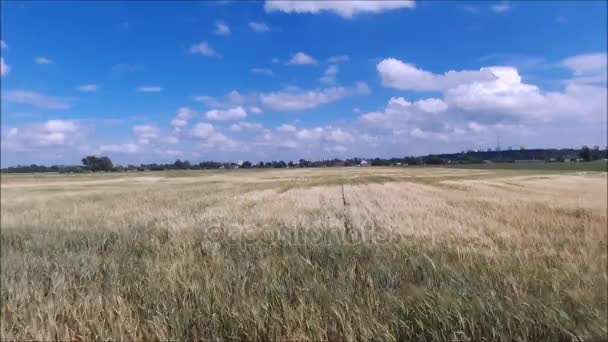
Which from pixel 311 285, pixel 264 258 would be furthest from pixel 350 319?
pixel 264 258

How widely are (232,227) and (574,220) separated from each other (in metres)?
6.80

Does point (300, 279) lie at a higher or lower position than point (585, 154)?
lower

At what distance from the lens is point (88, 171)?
20.1 ft

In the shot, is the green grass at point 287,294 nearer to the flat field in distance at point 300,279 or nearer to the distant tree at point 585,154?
the flat field in distance at point 300,279

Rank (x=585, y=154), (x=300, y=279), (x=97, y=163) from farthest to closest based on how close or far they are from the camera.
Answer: (x=585, y=154)
(x=97, y=163)
(x=300, y=279)

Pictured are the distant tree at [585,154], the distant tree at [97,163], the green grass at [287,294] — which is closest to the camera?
the green grass at [287,294]

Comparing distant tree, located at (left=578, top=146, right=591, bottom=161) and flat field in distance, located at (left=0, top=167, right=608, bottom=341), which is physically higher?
distant tree, located at (left=578, top=146, right=591, bottom=161)

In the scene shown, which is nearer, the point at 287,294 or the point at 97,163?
the point at 287,294

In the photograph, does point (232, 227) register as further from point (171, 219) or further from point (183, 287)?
point (183, 287)

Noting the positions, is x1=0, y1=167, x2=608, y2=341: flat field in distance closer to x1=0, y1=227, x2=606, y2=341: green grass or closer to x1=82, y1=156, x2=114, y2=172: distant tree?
x1=0, y1=227, x2=606, y2=341: green grass

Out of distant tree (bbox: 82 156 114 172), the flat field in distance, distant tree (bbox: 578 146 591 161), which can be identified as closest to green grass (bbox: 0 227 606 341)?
the flat field in distance

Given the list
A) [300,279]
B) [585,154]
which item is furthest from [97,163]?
[585,154]

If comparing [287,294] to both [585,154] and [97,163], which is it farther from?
[585,154]

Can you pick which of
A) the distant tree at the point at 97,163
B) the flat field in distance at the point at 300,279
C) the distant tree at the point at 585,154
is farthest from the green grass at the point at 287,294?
the distant tree at the point at 585,154
